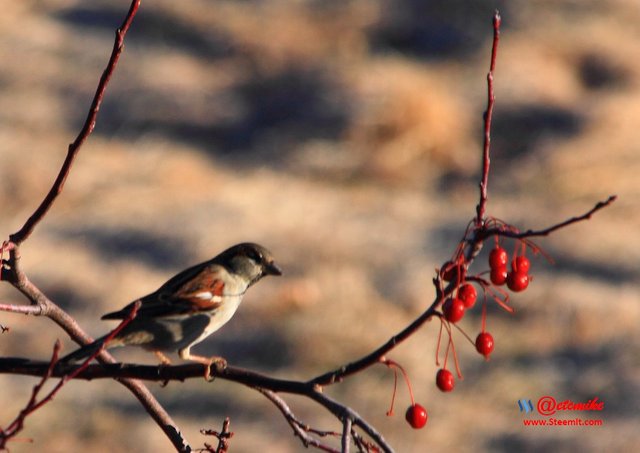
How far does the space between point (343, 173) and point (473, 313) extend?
3.77 m

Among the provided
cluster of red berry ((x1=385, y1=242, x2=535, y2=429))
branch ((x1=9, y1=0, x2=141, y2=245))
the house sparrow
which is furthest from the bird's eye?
branch ((x1=9, y1=0, x2=141, y2=245))

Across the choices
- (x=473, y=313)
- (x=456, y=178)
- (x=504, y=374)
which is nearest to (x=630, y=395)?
(x=504, y=374)

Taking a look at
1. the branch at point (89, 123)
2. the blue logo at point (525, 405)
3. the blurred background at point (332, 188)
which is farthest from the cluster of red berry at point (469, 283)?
the blurred background at point (332, 188)

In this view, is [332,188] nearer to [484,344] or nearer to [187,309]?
[187,309]

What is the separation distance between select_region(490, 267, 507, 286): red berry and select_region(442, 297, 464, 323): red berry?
0.15 meters

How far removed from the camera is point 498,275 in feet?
8.54

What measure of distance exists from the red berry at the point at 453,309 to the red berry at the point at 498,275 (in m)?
0.15

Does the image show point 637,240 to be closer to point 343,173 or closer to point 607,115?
point 607,115

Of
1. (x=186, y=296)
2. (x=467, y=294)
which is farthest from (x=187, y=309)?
(x=467, y=294)

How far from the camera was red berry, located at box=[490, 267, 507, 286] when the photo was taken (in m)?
2.58

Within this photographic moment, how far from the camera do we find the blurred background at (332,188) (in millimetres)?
10477

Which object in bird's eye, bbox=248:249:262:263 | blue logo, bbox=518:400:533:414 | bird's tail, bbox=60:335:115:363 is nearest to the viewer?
bird's tail, bbox=60:335:115:363

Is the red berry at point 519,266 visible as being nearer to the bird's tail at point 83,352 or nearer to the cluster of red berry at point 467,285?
the cluster of red berry at point 467,285

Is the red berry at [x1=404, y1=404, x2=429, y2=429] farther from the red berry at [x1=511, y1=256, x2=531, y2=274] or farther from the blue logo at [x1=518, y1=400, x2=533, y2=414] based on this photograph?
the blue logo at [x1=518, y1=400, x2=533, y2=414]
